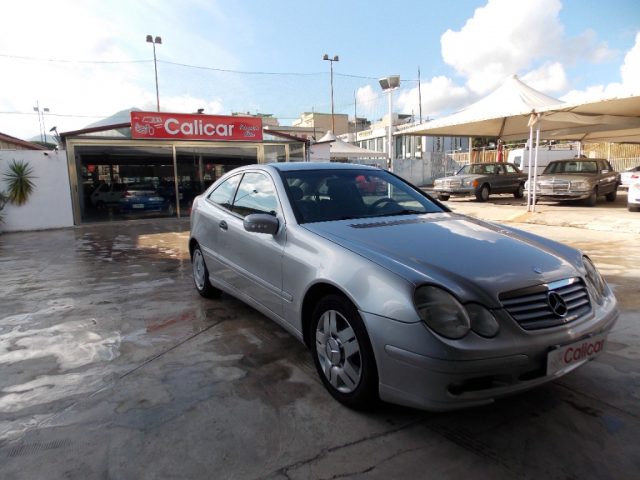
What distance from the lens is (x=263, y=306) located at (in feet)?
11.6

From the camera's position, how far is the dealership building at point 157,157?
13609 millimetres

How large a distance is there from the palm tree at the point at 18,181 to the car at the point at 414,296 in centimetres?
1179

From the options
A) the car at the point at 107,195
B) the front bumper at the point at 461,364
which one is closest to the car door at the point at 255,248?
the front bumper at the point at 461,364

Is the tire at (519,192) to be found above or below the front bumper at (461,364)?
above

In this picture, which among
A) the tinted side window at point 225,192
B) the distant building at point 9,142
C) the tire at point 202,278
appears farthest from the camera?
the distant building at point 9,142

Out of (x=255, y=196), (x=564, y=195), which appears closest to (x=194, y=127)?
(x=255, y=196)

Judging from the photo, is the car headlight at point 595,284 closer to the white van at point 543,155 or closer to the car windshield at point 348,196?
the car windshield at point 348,196

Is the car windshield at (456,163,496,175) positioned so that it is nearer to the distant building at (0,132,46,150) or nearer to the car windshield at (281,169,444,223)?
the car windshield at (281,169,444,223)

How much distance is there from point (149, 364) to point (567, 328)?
277 centimetres

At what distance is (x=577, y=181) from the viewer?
1430 centimetres

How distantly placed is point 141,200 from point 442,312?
48.5ft

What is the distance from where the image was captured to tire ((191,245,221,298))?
4.87 m

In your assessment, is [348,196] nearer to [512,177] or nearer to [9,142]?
[512,177]

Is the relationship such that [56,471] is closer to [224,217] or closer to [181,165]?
[224,217]
